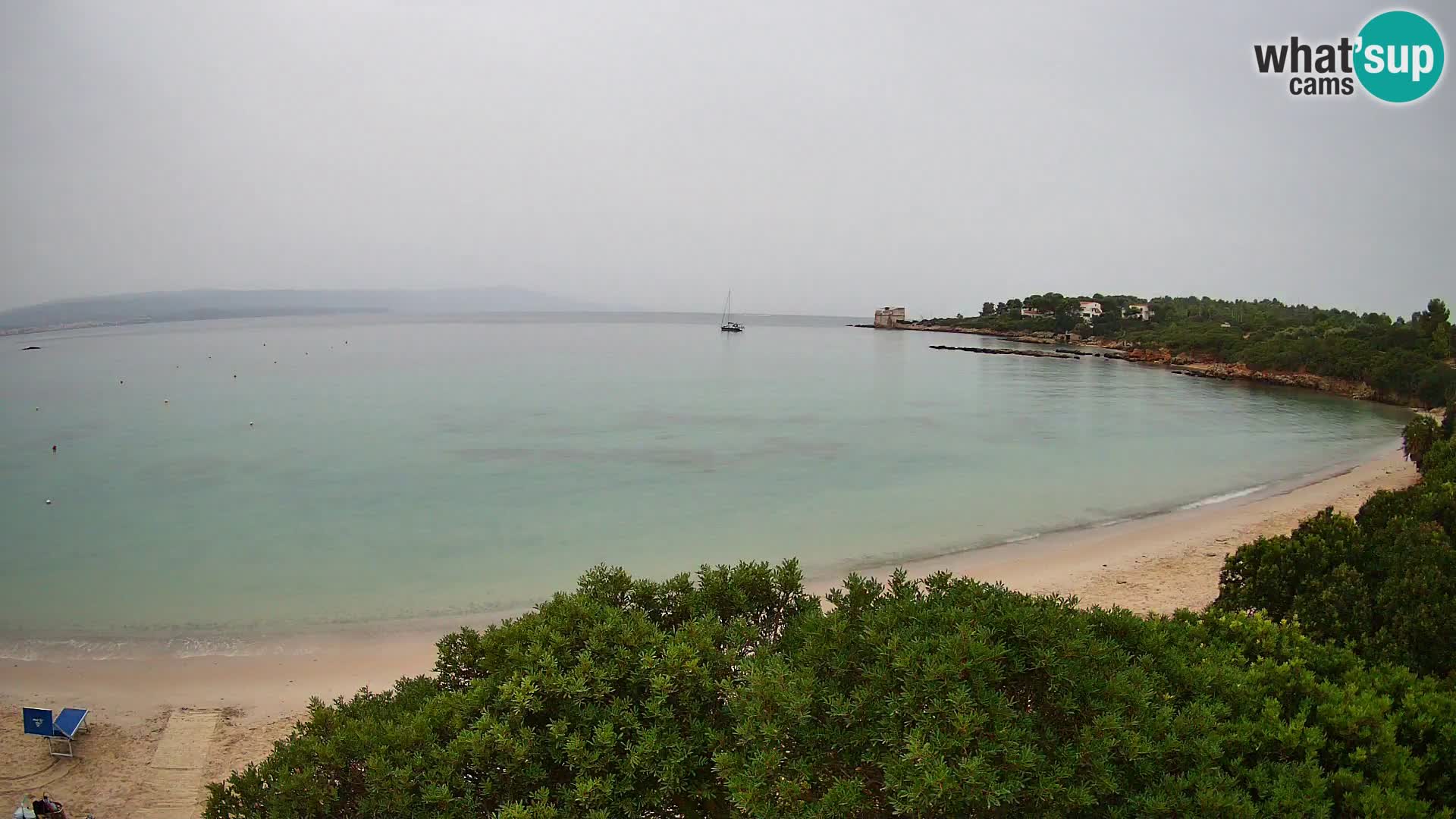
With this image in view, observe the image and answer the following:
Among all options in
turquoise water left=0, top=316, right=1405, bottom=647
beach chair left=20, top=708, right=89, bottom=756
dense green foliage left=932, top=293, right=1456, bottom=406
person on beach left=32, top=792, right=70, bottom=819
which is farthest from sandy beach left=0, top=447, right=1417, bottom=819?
dense green foliage left=932, top=293, right=1456, bottom=406

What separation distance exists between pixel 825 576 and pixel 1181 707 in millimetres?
9985

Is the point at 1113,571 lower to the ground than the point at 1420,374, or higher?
lower

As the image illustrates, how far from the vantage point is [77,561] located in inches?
539

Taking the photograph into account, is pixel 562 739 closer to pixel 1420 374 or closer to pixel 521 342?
pixel 1420 374

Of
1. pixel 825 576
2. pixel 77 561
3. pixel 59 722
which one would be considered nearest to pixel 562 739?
pixel 59 722

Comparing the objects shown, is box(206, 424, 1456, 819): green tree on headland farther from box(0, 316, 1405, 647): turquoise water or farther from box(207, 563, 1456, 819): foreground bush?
box(0, 316, 1405, 647): turquoise water

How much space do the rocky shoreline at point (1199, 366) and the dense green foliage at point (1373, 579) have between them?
44903 millimetres

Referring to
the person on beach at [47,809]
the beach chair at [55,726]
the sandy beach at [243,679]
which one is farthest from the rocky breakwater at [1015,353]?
the person on beach at [47,809]

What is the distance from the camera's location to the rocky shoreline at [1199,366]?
42594 mm

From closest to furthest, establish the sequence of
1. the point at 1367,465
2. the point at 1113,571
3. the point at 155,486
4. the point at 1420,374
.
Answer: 1. the point at 1113,571
2. the point at 155,486
3. the point at 1367,465
4. the point at 1420,374

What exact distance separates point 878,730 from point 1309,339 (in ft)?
212

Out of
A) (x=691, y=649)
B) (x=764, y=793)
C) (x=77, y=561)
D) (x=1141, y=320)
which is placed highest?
(x=1141, y=320)

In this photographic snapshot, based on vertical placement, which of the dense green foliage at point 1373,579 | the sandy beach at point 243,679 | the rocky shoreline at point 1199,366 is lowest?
the sandy beach at point 243,679

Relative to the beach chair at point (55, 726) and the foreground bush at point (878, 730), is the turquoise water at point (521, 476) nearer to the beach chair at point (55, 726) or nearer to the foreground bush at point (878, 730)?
the beach chair at point (55, 726)
